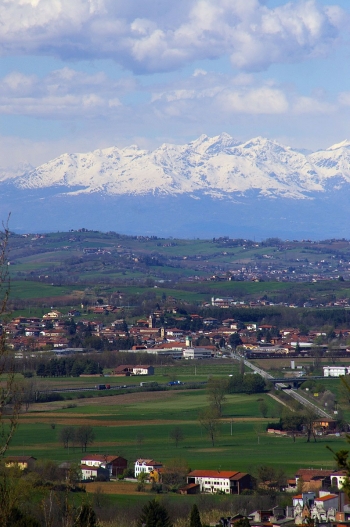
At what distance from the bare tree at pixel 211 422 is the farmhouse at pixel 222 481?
339 inches

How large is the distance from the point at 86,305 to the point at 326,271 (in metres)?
69.5

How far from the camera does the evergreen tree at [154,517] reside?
24367 millimetres

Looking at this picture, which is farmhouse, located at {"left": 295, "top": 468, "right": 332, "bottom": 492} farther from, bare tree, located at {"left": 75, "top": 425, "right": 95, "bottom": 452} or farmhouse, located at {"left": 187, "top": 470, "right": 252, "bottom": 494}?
bare tree, located at {"left": 75, "top": 425, "right": 95, "bottom": 452}

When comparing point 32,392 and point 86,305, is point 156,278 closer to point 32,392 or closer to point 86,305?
point 86,305

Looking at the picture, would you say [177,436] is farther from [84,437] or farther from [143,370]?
[143,370]

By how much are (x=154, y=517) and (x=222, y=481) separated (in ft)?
27.3

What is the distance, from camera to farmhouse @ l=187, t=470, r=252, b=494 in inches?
1275

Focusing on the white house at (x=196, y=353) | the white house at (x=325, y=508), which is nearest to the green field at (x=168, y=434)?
the white house at (x=325, y=508)

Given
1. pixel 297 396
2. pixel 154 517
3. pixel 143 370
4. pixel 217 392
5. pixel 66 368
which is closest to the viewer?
pixel 154 517

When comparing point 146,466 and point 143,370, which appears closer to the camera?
point 146,466

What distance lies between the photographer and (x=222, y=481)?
3269cm

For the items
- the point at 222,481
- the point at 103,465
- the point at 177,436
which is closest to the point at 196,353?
the point at 177,436

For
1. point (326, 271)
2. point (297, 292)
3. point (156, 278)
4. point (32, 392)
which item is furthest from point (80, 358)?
point (326, 271)

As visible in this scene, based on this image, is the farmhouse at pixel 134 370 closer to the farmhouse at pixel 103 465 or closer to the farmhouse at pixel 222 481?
the farmhouse at pixel 103 465
